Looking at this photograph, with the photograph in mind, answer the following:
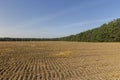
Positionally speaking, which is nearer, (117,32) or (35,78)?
(35,78)

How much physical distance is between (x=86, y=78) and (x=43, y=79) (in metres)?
2.13

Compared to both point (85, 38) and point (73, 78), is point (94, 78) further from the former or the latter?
point (85, 38)

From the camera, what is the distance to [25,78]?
9.27 m

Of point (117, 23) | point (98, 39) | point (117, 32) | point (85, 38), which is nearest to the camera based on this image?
point (117, 32)

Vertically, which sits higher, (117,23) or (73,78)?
(117,23)

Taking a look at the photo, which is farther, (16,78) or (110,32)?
(110,32)

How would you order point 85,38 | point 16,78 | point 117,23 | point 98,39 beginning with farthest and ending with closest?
point 85,38
point 98,39
point 117,23
point 16,78

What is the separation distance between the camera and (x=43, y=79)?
9352mm

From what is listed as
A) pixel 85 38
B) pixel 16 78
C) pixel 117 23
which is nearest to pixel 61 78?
pixel 16 78

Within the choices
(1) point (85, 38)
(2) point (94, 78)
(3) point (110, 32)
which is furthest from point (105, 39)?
(2) point (94, 78)

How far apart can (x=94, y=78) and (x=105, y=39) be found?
82341mm

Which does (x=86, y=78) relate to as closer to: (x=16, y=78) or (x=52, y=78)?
(x=52, y=78)

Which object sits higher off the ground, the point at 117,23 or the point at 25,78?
the point at 117,23

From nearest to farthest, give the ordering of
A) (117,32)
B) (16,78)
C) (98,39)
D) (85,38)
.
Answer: (16,78) → (117,32) → (98,39) → (85,38)
